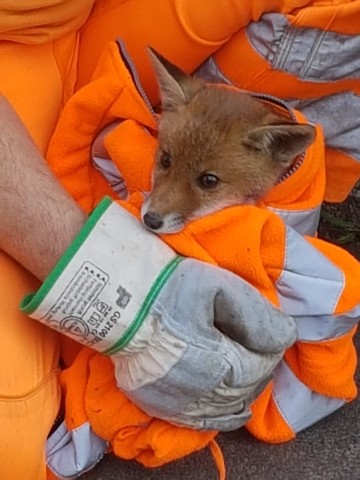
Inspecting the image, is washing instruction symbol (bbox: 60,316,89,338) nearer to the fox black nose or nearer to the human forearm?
the human forearm

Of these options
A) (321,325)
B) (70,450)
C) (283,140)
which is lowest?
(70,450)

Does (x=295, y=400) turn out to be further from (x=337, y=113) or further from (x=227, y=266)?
(x=337, y=113)

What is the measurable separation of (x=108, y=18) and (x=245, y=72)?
0.29 m

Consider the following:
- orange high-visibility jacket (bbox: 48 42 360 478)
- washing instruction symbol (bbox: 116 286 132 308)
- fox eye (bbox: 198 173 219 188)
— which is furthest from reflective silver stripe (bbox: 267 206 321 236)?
washing instruction symbol (bbox: 116 286 132 308)

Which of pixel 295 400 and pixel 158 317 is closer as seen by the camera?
pixel 158 317

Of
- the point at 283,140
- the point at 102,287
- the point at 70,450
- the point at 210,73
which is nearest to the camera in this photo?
the point at 102,287

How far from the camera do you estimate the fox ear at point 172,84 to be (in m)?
2.10

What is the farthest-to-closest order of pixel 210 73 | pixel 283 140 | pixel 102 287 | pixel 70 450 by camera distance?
pixel 210 73, pixel 70 450, pixel 283 140, pixel 102 287

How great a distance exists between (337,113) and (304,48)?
0.19 meters

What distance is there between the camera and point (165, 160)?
2.10m

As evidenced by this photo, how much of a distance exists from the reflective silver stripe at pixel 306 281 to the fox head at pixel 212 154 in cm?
13

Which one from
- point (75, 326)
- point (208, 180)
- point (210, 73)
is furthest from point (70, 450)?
point (210, 73)

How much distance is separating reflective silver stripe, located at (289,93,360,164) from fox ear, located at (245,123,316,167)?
27 centimetres

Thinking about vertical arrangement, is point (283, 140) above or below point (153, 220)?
above
